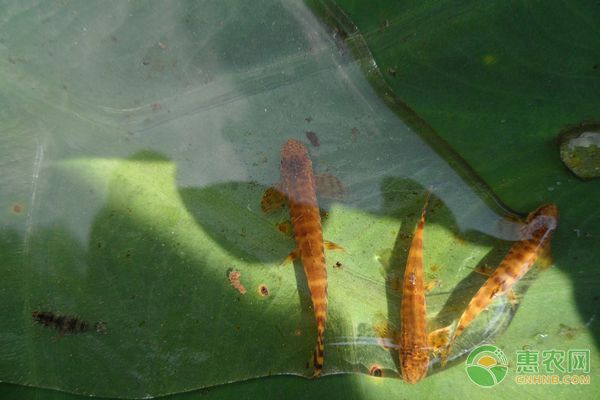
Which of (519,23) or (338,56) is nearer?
(519,23)

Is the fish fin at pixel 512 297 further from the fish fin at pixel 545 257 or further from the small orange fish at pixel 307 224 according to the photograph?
the small orange fish at pixel 307 224

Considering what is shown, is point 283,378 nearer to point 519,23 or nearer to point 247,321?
point 247,321

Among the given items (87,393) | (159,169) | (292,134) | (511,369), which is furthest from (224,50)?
(511,369)

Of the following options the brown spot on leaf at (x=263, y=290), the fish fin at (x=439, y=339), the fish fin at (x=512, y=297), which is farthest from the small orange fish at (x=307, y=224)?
the fish fin at (x=512, y=297)

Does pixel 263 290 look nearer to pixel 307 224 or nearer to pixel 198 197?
pixel 307 224

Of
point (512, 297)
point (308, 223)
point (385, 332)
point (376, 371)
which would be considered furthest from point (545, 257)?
point (308, 223)

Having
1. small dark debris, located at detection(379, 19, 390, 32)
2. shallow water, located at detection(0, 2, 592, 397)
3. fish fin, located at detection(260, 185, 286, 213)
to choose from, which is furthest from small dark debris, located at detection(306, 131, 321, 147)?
small dark debris, located at detection(379, 19, 390, 32)

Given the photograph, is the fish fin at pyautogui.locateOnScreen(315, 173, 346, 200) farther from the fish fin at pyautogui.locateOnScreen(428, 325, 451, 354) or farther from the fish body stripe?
the fish fin at pyautogui.locateOnScreen(428, 325, 451, 354)
